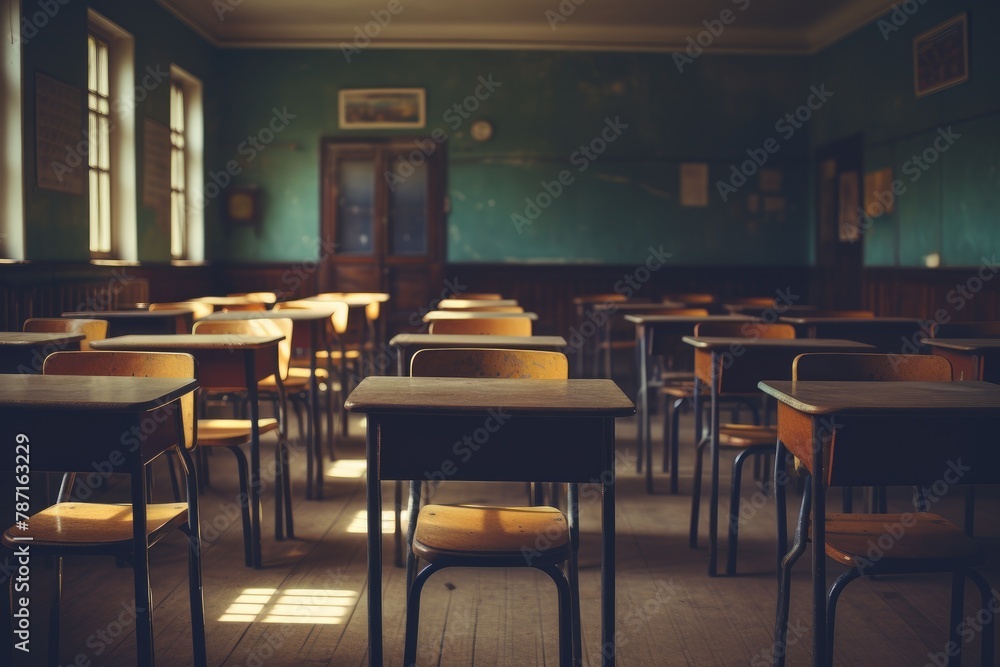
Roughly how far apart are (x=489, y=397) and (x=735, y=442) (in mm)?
1549

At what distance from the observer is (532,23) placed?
8.61 meters

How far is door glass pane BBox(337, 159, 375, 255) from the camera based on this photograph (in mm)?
8992

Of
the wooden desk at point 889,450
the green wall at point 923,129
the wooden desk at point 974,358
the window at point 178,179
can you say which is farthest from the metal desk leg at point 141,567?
the window at point 178,179

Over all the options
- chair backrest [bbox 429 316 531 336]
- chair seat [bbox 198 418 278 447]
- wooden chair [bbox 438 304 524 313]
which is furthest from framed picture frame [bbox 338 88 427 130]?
chair seat [bbox 198 418 278 447]

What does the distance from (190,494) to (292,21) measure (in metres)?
7.48

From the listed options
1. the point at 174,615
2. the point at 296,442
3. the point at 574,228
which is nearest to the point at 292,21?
the point at 574,228

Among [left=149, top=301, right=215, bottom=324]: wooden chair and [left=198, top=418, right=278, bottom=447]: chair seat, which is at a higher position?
[left=149, top=301, right=215, bottom=324]: wooden chair

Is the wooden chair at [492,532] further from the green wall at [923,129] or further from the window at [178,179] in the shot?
the window at [178,179]

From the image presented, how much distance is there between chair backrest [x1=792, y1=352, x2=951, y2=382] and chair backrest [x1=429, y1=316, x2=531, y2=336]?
67.7 inches

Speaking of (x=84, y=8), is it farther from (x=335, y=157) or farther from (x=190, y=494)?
(x=190, y=494)

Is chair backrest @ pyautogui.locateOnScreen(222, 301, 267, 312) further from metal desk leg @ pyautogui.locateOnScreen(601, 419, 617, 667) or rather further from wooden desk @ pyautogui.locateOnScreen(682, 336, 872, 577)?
metal desk leg @ pyautogui.locateOnScreen(601, 419, 617, 667)

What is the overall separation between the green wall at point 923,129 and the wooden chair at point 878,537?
4.22 metres

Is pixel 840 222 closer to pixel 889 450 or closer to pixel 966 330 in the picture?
pixel 966 330

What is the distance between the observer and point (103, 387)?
1.94m
